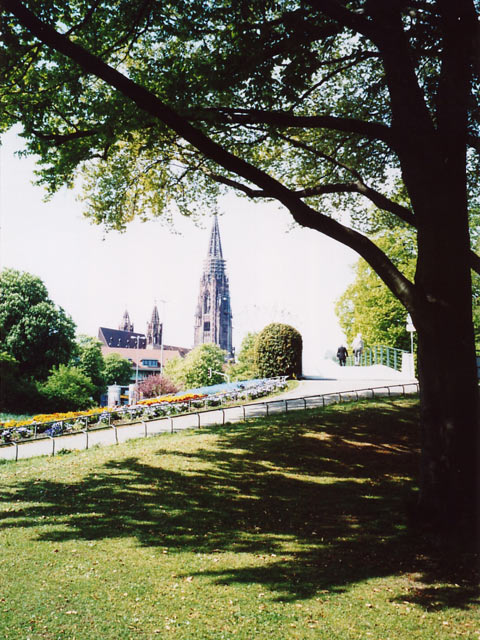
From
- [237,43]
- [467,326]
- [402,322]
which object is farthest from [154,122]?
[402,322]

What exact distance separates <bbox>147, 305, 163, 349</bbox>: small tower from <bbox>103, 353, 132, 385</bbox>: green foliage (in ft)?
140

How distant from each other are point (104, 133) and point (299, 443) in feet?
26.5

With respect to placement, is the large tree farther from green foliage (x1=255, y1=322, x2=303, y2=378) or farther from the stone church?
the stone church

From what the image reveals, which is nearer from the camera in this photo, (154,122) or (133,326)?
(154,122)

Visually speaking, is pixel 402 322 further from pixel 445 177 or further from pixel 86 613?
pixel 86 613

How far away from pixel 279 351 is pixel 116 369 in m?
63.1

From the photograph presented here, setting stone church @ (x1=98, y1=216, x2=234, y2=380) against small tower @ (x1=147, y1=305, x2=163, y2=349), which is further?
small tower @ (x1=147, y1=305, x2=163, y2=349)

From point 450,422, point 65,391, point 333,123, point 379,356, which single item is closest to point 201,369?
point 65,391

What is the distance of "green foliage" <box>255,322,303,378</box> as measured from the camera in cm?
2683

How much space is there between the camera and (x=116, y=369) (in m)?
84.9

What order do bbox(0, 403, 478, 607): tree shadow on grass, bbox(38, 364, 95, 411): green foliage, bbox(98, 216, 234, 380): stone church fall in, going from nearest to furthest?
1. bbox(0, 403, 478, 607): tree shadow on grass
2. bbox(38, 364, 95, 411): green foliage
3. bbox(98, 216, 234, 380): stone church

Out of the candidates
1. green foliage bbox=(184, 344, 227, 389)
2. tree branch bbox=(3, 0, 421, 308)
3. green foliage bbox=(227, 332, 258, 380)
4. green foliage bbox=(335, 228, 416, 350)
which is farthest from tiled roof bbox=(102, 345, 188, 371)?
tree branch bbox=(3, 0, 421, 308)

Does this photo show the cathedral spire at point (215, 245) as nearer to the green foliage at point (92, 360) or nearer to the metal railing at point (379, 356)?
the green foliage at point (92, 360)

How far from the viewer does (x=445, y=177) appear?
709cm
